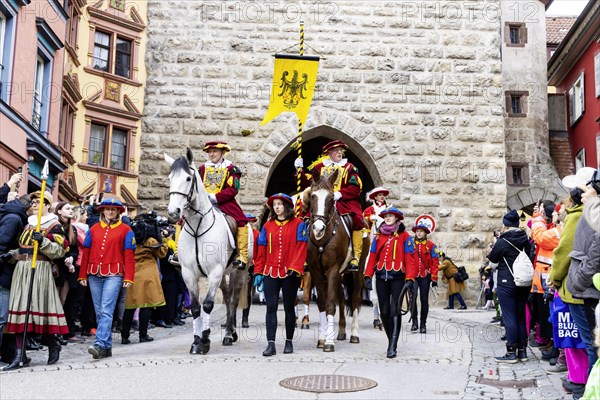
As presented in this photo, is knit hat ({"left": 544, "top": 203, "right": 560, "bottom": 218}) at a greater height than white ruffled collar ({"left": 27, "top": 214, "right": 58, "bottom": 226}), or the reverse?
knit hat ({"left": 544, "top": 203, "right": 560, "bottom": 218})

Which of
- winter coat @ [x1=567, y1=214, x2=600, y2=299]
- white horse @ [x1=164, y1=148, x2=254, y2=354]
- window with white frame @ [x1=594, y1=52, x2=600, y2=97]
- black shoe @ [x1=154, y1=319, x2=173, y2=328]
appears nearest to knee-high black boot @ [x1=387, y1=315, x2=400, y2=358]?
white horse @ [x1=164, y1=148, x2=254, y2=354]

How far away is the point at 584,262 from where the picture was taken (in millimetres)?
6250

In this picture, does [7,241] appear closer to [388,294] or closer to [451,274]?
[388,294]

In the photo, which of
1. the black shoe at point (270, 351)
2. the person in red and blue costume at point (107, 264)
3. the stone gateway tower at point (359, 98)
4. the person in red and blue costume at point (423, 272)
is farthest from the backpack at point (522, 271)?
the stone gateway tower at point (359, 98)

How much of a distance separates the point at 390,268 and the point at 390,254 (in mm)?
200

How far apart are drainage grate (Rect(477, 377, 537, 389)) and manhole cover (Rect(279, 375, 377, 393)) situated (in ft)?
4.19

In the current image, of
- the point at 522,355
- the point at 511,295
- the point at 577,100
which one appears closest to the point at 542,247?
the point at 511,295

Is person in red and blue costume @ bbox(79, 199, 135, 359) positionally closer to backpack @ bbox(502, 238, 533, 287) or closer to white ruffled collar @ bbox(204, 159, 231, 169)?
white ruffled collar @ bbox(204, 159, 231, 169)

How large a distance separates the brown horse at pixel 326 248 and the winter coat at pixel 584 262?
11.2 ft

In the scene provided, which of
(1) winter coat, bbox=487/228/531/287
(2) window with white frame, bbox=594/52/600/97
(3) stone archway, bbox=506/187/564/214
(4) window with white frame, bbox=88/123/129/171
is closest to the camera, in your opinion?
(1) winter coat, bbox=487/228/531/287

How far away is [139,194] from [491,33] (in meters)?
10.8

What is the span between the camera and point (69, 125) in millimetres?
18594

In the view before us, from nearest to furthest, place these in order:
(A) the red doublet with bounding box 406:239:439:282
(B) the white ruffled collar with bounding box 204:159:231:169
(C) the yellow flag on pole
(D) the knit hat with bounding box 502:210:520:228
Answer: (D) the knit hat with bounding box 502:210:520:228
(B) the white ruffled collar with bounding box 204:159:231:169
(A) the red doublet with bounding box 406:239:439:282
(C) the yellow flag on pole

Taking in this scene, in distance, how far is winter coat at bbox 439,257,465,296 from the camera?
18.6 metres
